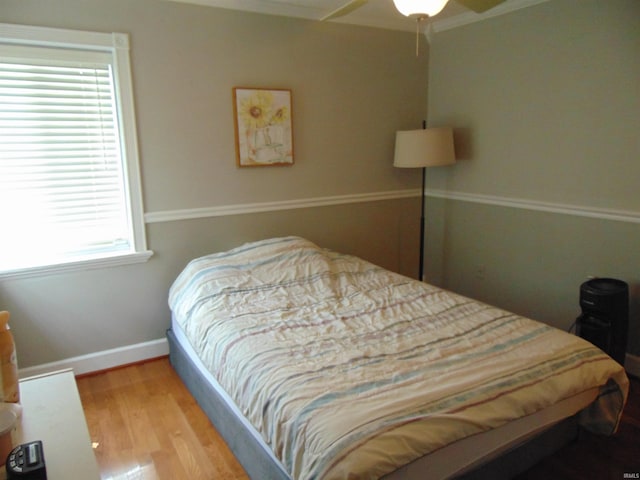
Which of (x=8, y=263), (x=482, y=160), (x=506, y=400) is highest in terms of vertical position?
(x=482, y=160)

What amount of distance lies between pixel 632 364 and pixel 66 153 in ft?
12.0

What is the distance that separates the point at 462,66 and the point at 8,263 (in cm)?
348

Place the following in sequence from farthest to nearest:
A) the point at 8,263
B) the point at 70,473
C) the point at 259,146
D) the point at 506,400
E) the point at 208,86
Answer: the point at 259,146 < the point at 208,86 < the point at 8,263 < the point at 506,400 < the point at 70,473

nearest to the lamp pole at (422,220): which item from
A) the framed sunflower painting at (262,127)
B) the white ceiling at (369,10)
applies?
the white ceiling at (369,10)

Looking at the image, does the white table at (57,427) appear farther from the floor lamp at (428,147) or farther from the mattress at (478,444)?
the floor lamp at (428,147)

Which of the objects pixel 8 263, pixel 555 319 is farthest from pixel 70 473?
pixel 555 319

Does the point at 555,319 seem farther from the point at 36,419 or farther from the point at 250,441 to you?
the point at 36,419

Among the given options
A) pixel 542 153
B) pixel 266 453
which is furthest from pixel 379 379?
pixel 542 153

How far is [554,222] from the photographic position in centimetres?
315

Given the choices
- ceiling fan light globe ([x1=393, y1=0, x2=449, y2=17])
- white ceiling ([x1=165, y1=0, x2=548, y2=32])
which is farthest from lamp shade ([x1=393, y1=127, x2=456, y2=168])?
ceiling fan light globe ([x1=393, y1=0, x2=449, y2=17])

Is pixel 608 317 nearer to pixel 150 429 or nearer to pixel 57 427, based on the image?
pixel 150 429

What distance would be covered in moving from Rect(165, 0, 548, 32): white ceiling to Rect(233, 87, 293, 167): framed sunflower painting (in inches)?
20.9

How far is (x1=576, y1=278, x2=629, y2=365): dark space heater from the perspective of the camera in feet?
8.39

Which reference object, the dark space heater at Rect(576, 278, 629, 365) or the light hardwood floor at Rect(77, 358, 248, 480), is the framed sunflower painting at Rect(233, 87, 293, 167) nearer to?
the light hardwood floor at Rect(77, 358, 248, 480)
